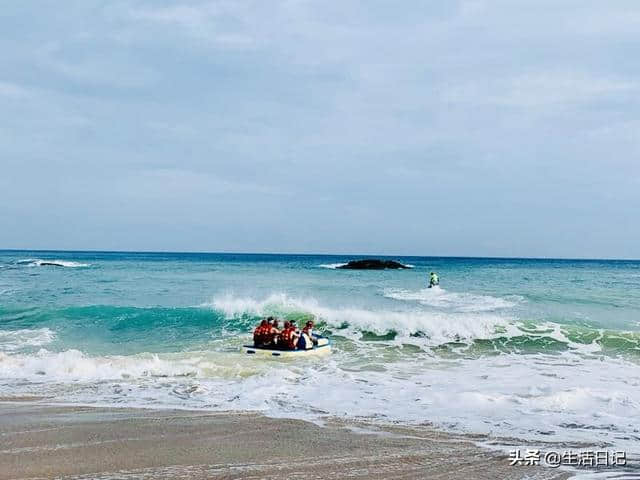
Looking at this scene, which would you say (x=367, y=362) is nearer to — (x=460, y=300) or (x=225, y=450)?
(x=225, y=450)

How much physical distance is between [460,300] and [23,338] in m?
20.1

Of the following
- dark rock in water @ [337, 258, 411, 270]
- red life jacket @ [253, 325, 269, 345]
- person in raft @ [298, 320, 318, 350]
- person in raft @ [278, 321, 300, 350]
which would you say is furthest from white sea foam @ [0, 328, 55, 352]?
dark rock in water @ [337, 258, 411, 270]

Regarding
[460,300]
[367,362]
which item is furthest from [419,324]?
[460,300]

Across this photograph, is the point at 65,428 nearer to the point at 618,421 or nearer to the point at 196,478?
the point at 196,478

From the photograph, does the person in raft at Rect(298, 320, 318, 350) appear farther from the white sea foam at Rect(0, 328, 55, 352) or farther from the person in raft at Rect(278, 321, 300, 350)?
the white sea foam at Rect(0, 328, 55, 352)

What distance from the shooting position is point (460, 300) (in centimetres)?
2956

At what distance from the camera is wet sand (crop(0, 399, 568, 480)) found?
6.09 m

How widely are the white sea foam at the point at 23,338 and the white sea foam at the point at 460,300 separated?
53.2 feet

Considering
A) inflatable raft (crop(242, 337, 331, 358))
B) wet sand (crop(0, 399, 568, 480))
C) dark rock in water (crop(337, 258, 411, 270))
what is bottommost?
inflatable raft (crop(242, 337, 331, 358))

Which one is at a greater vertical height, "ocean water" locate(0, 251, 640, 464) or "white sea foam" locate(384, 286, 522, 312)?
"white sea foam" locate(384, 286, 522, 312)

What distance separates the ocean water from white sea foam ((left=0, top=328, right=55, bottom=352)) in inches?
1.4

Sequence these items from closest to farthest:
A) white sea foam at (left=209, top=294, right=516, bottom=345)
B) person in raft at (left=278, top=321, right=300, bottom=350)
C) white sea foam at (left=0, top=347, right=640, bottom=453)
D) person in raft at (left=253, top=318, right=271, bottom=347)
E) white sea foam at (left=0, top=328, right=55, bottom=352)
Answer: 1. white sea foam at (left=0, top=347, right=640, bottom=453)
2. person in raft at (left=278, top=321, right=300, bottom=350)
3. person in raft at (left=253, top=318, right=271, bottom=347)
4. white sea foam at (left=0, top=328, right=55, bottom=352)
5. white sea foam at (left=209, top=294, right=516, bottom=345)

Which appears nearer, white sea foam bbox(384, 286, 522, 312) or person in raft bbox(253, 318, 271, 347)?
person in raft bbox(253, 318, 271, 347)

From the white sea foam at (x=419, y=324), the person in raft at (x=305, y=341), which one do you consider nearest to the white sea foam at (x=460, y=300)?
the white sea foam at (x=419, y=324)
